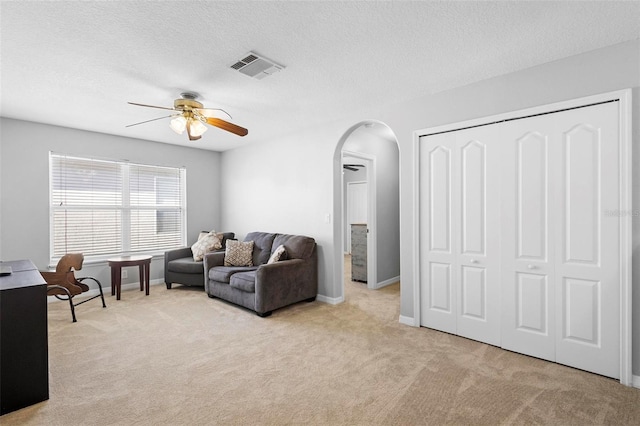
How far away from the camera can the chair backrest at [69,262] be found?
12.4 ft

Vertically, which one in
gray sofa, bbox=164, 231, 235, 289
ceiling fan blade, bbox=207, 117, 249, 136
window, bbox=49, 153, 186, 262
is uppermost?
ceiling fan blade, bbox=207, 117, 249, 136

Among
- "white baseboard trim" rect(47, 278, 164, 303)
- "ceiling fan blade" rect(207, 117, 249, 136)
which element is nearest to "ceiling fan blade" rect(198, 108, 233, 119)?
"ceiling fan blade" rect(207, 117, 249, 136)

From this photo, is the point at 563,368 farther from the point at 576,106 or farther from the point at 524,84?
the point at 524,84

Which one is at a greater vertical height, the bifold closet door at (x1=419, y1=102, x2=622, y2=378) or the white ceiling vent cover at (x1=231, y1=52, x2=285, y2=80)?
the white ceiling vent cover at (x1=231, y1=52, x2=285, y2=80)

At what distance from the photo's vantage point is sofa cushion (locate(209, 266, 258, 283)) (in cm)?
431

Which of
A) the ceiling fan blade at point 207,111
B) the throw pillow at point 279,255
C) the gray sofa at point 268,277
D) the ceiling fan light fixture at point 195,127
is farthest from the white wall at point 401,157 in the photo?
the ceiling fan light fixture at point 195,127

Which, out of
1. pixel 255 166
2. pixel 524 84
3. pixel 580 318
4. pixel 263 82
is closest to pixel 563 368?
pixel 580 318

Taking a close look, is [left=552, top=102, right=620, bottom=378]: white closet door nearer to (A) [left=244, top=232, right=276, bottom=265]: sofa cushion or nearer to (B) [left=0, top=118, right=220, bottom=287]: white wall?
(A) [left=244, top=232, right=276, bottom=265]: sofa cushion

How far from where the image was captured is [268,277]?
12.5 ft

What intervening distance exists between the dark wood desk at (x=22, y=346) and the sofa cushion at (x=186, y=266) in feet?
9.18

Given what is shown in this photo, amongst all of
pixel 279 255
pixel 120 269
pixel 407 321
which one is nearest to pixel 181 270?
pixel 120 269

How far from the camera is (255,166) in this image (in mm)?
5625

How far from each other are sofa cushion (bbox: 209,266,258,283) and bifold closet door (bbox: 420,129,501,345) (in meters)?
2.40

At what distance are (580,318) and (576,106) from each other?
64.7 inches
